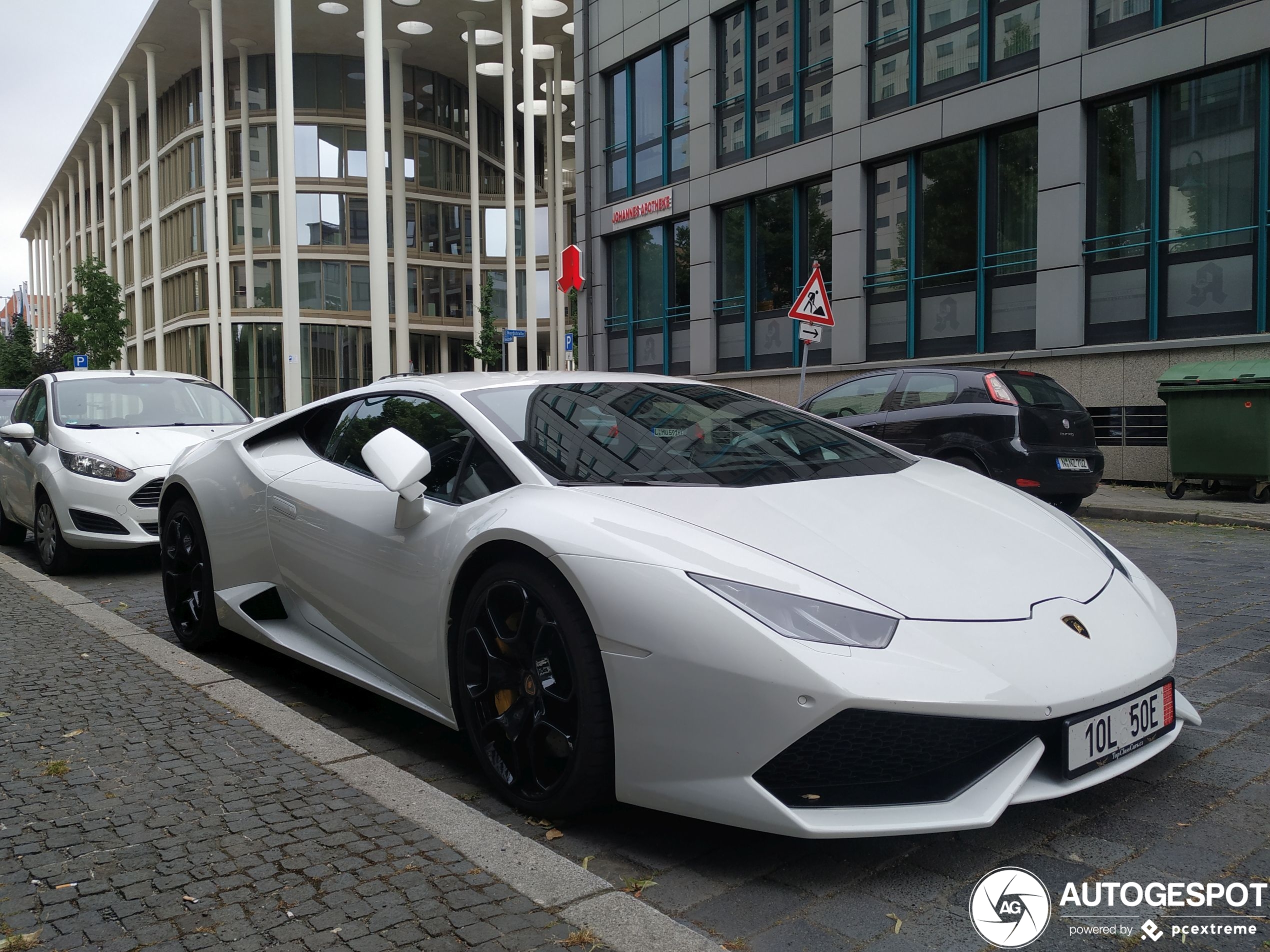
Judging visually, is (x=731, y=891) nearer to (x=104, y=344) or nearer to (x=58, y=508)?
(x=58, y=508)

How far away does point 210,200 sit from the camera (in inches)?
1545

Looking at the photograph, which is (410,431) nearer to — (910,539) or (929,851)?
(910,539)

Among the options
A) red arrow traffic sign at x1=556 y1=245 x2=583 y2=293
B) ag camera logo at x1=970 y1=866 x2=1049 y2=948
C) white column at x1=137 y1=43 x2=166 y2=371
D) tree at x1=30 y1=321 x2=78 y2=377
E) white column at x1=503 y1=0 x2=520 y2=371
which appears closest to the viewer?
ag camera logo at x1=970 y1=866 x2=1049 y2=948

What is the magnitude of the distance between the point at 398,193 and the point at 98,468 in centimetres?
3633

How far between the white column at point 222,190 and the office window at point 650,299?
65.2 feet

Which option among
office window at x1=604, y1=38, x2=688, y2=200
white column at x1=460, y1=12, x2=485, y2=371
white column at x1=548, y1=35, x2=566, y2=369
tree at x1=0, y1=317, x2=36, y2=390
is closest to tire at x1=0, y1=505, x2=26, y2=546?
office window at x1=604, y1=38, x2=688, y2=200

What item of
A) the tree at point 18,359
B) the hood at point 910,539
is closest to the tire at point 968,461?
the hood at point 910,539

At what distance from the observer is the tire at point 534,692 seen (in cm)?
268

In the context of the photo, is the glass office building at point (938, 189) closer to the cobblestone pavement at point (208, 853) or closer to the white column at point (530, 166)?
the white column at point (530, 166)

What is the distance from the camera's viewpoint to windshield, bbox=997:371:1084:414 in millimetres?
9516

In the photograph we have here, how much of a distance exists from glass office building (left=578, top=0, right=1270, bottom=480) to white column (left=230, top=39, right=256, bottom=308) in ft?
86.2

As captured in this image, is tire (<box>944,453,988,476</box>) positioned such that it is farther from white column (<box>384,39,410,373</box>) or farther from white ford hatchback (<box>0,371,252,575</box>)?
white column (<box>384,39,410,373</box>)

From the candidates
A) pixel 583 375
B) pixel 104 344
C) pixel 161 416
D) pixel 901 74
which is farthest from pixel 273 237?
pixel 583 375

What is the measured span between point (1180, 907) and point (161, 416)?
792 cm
